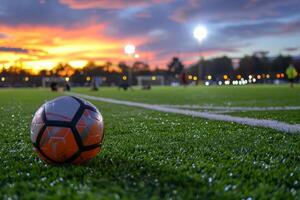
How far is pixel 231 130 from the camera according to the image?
860 centimetres

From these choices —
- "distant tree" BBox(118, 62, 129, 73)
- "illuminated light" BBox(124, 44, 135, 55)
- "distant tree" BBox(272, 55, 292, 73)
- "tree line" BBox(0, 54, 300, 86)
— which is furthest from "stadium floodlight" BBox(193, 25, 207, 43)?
"distant tree" BBox(118, 62, 129, 73)

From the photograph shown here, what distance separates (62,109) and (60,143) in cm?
46

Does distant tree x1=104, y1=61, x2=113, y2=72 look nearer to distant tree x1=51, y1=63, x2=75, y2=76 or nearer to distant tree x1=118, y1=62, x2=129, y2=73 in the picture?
distant tree x1=118, y1=62, x2=129, y2=73

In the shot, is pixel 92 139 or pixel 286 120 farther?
pixel 286 120

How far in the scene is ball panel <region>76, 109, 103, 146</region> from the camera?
5.02m

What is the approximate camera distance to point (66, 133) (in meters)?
4.93

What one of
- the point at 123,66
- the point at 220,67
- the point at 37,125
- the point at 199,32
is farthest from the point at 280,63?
the point at 37,125

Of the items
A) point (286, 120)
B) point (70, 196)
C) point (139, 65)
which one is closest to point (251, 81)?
point (139, 65)

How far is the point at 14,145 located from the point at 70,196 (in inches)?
143

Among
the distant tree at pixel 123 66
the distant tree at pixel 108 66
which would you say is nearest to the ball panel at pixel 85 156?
the distant tree at pixel 108 66

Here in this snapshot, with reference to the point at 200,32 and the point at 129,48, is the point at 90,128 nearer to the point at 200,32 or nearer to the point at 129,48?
the point at 200,32

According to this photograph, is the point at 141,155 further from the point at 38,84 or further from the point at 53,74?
the point at 53,74

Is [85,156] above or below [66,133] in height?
below

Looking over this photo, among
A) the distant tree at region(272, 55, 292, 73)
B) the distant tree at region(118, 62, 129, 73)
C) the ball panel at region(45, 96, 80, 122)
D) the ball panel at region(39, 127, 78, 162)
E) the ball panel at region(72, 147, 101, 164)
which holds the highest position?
the distant tree at region(118, 62, 129, 73)
